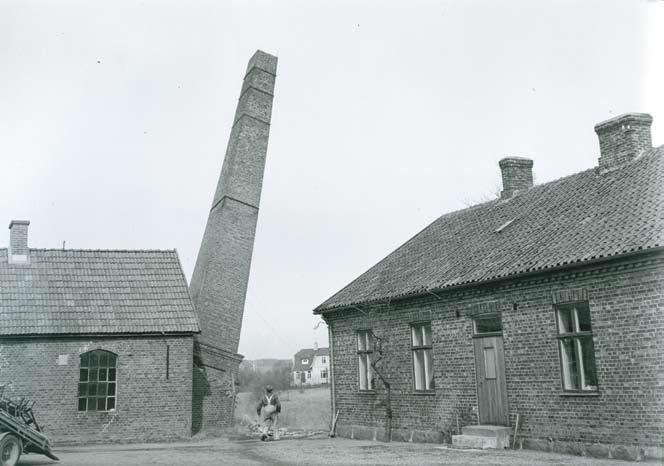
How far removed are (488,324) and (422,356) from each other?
8.87 feet

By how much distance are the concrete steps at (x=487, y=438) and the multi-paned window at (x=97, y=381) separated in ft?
36.8

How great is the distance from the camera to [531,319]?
13.9 metres

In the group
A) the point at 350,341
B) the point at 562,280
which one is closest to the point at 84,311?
the point at 350,341

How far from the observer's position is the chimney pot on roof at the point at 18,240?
22.6 m

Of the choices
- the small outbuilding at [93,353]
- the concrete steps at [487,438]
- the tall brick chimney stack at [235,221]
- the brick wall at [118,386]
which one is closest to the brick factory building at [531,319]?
the concrete steps at [487,438]

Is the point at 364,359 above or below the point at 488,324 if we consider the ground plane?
below

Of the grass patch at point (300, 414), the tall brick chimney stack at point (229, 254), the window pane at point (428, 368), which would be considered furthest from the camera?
the grass patch at point (300, 414)

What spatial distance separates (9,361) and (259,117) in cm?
1471

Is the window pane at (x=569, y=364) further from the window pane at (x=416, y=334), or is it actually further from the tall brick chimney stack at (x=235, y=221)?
the tall brick chimney stack at (x=235, y=221)

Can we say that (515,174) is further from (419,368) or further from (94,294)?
(94,294)

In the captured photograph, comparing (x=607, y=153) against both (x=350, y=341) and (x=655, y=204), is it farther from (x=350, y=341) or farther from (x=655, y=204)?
(x=350, y=341)

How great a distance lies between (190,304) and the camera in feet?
73.2

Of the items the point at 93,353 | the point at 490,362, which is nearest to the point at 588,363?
the point at 490,362

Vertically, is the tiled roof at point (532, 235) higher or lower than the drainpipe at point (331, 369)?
higher
